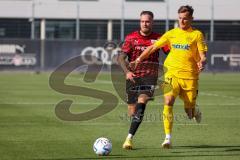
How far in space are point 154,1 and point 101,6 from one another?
4567 millimetres

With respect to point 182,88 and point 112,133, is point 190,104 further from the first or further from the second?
point 112,133

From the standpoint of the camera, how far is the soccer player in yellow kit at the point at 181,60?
11.4 metres

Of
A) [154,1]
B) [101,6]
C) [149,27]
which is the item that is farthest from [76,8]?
[149,27]

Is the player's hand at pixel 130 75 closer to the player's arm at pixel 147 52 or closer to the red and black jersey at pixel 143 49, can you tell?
the red and black jersey at pixel 143 49

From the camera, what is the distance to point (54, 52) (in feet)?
154

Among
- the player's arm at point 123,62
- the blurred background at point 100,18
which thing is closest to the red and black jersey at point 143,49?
the player's arm at point 123,62

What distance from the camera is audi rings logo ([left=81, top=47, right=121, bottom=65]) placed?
44969 millimetres

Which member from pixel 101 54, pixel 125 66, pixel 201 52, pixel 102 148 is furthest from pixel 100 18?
pixel 102 148

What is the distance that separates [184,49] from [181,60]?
0.18 meters

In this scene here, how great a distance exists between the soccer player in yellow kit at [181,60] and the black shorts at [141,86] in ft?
1.40

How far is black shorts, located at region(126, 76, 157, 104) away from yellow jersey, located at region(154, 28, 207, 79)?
0.56m

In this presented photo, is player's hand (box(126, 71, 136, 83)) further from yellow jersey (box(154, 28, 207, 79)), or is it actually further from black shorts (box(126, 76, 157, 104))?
yellow jersey (box(154, 28, 207, 79))

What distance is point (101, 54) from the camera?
46156 mm

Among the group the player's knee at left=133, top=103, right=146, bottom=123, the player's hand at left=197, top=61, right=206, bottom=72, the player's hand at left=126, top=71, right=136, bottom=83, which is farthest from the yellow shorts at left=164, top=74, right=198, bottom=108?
the player's hand at left=126, top=71, right=136, bottom=83
